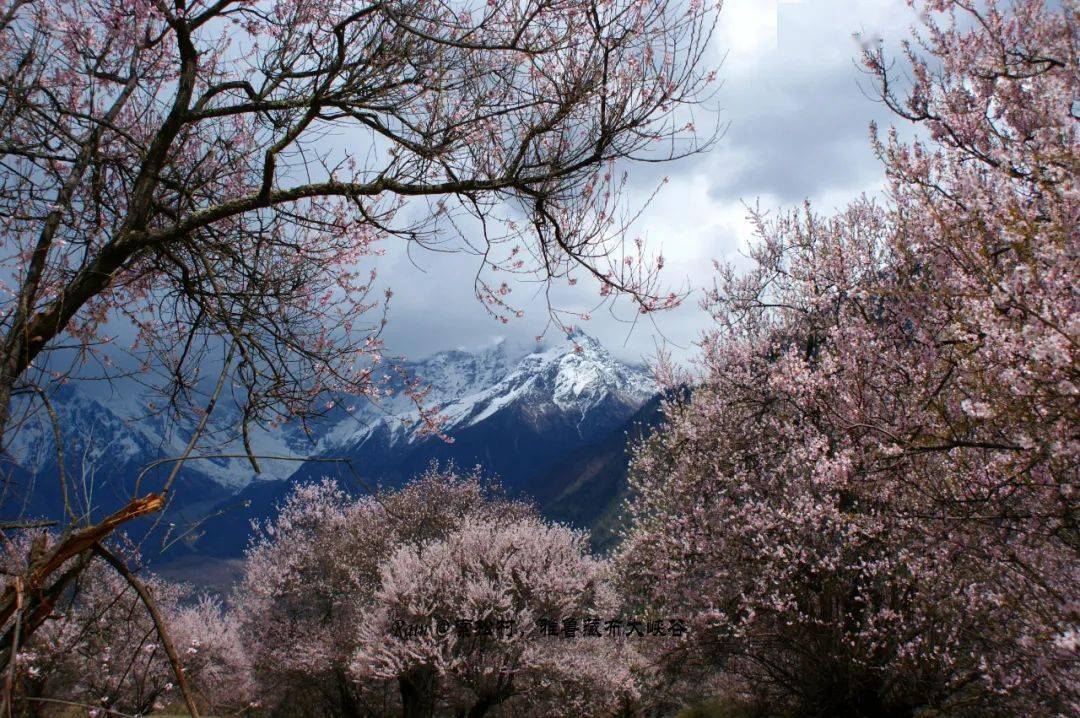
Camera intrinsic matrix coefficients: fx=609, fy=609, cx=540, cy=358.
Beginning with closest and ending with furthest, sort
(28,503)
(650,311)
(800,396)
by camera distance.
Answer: (28,503), (650,311), (800,396)

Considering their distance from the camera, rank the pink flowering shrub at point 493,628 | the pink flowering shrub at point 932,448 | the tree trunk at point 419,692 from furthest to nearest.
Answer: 1. the tree trunk at point 419,692
2. the pink flowering shrub at point 493,628
3. the pink flowering shrub at point 932,448

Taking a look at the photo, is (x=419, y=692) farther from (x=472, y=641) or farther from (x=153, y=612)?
(x=153, y=612)

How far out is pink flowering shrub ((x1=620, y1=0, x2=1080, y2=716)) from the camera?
4.05 m

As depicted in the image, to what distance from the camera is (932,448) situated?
425 cm

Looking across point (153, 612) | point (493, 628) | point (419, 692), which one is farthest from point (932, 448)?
point (419, 692)

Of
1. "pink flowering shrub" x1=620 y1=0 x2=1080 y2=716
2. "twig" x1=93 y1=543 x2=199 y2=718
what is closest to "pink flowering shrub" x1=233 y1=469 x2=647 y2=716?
"pink flowering shrub" x1=620 y1=0 x2=1080 y2=716

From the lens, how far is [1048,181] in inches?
178

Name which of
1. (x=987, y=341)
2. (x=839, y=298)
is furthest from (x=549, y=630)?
(x=987, y=341)

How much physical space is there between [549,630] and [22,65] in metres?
15.3

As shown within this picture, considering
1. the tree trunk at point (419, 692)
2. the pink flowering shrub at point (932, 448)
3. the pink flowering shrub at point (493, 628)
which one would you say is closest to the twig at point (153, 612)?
the pink flowering shrub at point (932, 448)

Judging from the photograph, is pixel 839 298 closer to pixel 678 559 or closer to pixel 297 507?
pixel 678 559

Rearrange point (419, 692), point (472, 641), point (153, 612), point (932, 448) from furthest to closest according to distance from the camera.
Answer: point (419, 692)
point (472, 641)
point (932, 448)
point (153, 612)

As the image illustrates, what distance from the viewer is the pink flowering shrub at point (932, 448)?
13.3 ft

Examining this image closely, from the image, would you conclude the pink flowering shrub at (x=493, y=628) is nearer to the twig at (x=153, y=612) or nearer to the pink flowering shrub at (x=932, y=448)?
the pink flowering shrub at (x=932, y=448)
